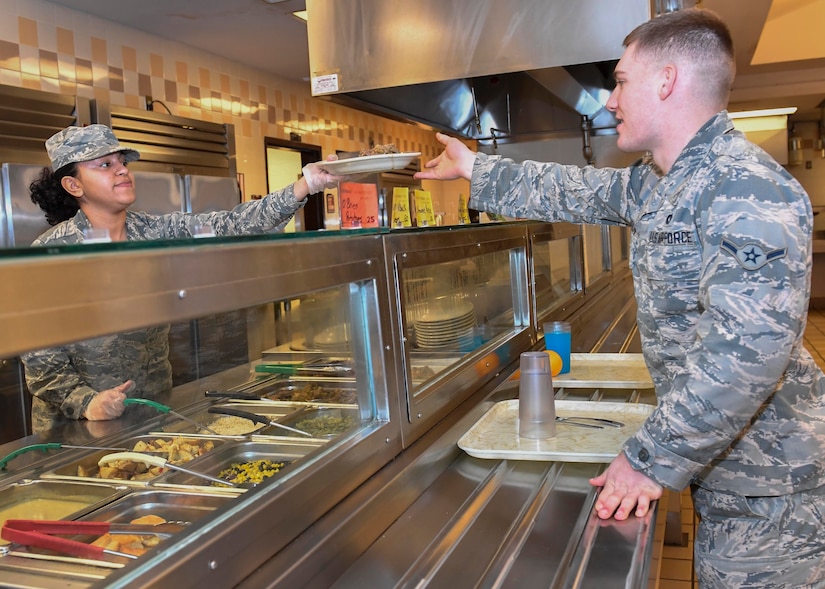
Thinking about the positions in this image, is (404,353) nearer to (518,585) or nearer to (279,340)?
(279,340)

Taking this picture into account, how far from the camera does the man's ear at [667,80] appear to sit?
4.22 ft

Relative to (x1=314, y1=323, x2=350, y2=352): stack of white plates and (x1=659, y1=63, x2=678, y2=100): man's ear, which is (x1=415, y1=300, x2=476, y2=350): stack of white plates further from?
(x1=659, y1=63, x2=678, y2=100): man's ear

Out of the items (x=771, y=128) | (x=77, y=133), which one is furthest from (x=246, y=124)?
(x=771, y=128)

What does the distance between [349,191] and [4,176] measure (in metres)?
2.08

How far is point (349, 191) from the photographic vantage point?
2051 mm

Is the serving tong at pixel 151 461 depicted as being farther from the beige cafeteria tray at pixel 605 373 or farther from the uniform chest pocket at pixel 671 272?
the beige cafeteria tray at pixel 605 373

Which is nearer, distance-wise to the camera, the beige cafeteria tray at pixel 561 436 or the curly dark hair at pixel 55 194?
the beige cafeteria tray at pixel 561 436

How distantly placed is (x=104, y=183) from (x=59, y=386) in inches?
37.0

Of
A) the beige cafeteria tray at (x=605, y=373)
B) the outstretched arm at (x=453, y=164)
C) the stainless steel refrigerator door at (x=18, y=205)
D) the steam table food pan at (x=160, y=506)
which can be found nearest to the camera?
the steam table food pan at (x=160, y=506)

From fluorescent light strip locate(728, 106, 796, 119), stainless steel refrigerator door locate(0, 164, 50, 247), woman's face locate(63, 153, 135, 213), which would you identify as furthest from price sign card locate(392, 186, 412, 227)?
fluorescent light strip locate(728, 106, 796, 119)

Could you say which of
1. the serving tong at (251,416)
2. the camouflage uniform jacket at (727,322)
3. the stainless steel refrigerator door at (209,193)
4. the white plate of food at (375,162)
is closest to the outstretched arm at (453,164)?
the white plate of food at (375,162)

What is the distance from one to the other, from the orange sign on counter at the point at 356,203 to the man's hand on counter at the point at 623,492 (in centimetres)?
106

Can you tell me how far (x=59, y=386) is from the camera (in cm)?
161

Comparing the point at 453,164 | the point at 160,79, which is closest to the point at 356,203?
the point at 453,164
